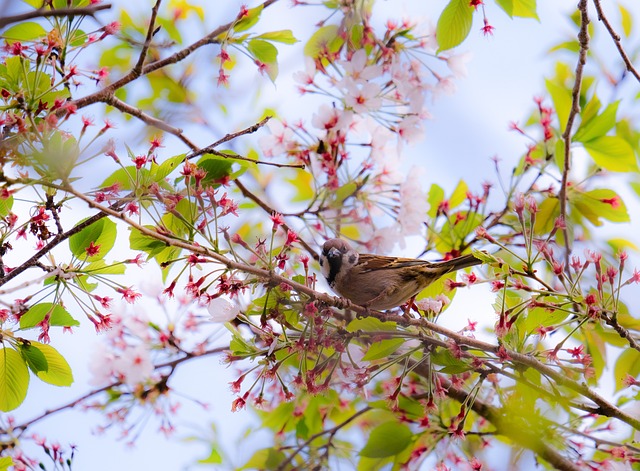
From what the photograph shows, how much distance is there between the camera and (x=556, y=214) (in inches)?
158

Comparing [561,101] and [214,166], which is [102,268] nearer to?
[214,166]

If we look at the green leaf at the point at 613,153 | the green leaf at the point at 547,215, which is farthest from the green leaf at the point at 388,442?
the green leaf at the point at 613,153

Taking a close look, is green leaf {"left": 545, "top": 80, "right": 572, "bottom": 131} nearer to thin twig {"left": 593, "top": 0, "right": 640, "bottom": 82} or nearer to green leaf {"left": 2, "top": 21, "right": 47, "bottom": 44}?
thin twig {"left": 593, "top": 0, "right": 640, "bottom": 82}

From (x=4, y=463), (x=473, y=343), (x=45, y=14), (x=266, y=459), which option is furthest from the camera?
(x=266, y=459)

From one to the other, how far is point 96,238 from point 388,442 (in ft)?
5.72

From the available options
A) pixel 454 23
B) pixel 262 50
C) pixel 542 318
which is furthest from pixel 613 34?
pixel 262 50

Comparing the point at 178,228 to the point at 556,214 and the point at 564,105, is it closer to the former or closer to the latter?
the point at 556,214

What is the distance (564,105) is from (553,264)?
81.4 inches

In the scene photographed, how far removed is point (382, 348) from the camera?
274 centimetres

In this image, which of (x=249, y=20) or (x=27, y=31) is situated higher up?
(x=249, y=20)

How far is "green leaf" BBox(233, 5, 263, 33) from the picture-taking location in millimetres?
3365

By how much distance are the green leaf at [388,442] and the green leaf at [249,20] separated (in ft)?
6.81

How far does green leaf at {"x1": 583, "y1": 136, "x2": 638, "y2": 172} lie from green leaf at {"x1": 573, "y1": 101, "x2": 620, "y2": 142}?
0.11 feet

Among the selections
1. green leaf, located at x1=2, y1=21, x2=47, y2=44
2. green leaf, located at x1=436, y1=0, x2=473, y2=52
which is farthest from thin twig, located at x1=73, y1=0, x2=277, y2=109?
green leaf, located at x1=436, y1=0, x2=473, y2=52
